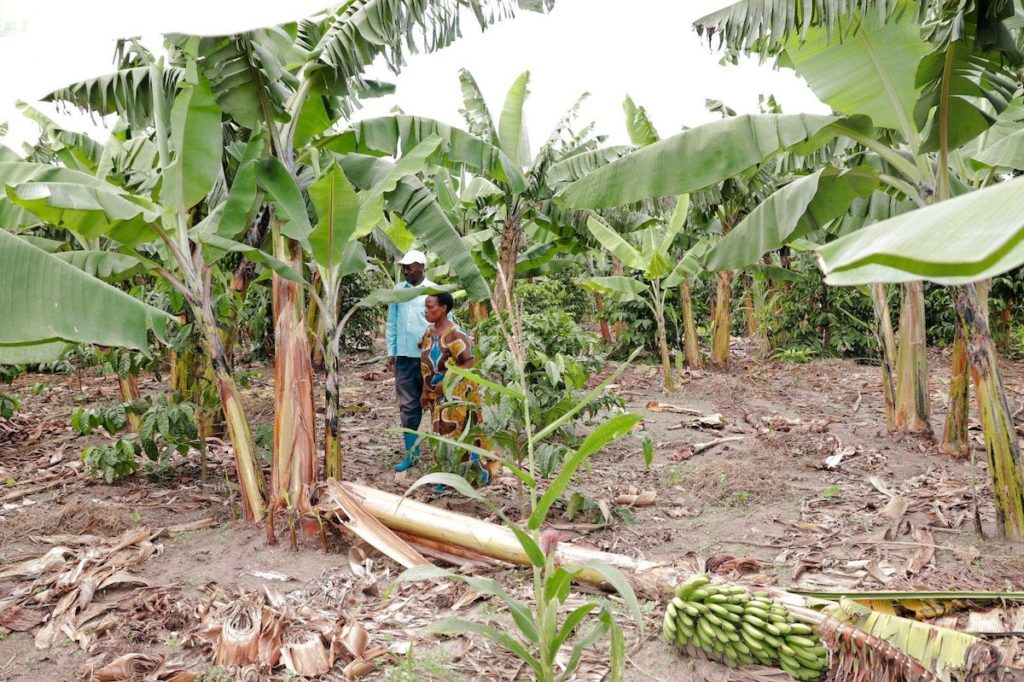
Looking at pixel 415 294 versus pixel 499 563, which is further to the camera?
pixel 415 294

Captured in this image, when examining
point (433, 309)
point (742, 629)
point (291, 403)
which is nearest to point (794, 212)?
point (433, 309)

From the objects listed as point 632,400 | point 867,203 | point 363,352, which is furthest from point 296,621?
point 363,352

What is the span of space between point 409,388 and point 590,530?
225cm

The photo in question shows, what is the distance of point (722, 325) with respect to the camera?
11031mm

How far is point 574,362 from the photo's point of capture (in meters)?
4.75

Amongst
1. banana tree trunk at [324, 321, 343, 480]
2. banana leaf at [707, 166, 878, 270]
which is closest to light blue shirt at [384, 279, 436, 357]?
banana tree trunk at [324, 321, 343, 480]

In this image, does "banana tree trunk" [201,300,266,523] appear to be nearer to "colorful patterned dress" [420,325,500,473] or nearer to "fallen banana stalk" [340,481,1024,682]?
"colorful patterned dress" [420,325,500,473]

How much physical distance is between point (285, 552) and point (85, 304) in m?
1.83

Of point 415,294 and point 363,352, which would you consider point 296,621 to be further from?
point 363,352

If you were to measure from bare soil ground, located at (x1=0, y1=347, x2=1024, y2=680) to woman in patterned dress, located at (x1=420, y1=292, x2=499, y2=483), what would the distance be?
1.78 ft

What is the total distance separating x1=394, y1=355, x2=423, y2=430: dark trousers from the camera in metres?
6.13

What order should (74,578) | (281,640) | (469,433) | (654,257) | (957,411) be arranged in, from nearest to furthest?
1. (281,640)
2. (74,578)
3. (469,433)
4. (957,411)
5. (654,257)

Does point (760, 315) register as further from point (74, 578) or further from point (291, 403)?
point (74, 578)

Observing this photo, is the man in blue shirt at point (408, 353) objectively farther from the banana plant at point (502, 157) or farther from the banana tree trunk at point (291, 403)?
the banana tree trunk at point (291, 403)
